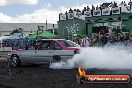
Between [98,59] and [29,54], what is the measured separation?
352 centimetres

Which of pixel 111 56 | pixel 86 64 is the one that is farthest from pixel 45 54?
pixel 111 56

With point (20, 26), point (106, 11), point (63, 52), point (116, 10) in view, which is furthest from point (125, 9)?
point (20, 26)

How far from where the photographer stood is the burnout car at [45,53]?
16891mm

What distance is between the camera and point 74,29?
4297 centimetres

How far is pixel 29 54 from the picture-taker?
59.4 ft

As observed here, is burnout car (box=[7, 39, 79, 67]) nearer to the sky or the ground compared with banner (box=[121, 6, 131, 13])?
nearer to the ground

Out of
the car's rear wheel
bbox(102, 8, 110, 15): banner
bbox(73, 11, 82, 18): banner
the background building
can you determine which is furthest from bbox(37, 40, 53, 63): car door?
the background building

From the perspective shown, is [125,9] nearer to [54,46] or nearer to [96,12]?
[96,12]

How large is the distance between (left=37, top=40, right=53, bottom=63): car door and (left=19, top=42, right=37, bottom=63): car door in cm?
27

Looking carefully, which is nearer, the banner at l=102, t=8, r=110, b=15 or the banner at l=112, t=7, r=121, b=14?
the banner at l=112, t=7, r=121, b=14

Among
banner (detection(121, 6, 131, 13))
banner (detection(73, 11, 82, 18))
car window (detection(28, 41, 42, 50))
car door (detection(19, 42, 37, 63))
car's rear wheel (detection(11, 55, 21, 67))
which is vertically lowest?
car's rear wheel (detection(11, 55, 21, 67))

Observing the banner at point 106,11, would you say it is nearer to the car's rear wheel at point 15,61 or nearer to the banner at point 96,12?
the banner at point 96,12

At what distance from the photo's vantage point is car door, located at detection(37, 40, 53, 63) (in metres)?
17.3

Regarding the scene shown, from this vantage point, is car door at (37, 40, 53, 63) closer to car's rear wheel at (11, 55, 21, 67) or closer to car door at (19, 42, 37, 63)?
car door at (19, 42, 37, 63)
